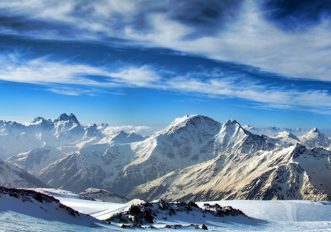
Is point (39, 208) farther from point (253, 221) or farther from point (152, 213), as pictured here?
point (253, 221)

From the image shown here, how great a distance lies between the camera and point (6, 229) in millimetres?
42031

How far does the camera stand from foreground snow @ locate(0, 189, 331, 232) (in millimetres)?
47969

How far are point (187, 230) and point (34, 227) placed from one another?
23.6m

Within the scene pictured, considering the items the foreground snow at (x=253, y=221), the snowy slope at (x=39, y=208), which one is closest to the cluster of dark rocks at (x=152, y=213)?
the foreground snow at (x=253, y=221)

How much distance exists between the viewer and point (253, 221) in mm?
94938

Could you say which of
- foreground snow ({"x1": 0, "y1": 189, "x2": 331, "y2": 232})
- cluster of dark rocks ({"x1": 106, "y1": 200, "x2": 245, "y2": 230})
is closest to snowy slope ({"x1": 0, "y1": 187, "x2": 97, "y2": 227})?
foreground snow ({"x1": 0, "y1": 189, "x2": 331, "y2": 232})

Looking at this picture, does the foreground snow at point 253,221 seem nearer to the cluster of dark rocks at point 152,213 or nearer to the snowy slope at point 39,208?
the snowy slope at point 39,208

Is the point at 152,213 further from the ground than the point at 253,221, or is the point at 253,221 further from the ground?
the point at 152,213

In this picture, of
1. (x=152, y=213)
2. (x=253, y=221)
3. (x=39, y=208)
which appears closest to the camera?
(x=39, y=208)

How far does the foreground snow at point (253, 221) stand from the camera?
47969mm

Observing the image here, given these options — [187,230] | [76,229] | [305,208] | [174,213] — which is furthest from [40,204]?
[305,208]

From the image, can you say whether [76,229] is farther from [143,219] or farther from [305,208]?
[305,208]

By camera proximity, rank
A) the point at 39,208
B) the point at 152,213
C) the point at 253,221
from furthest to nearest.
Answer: the point at 253,221, the point at 152,213, the point at 39,208

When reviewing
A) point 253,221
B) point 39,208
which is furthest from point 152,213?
point 39,208
